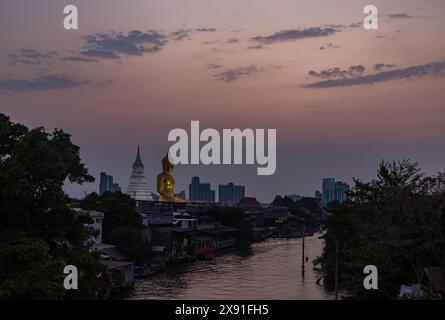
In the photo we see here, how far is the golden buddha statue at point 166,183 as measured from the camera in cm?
6975

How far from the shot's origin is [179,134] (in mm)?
13922

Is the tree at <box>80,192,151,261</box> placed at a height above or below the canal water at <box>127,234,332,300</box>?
above

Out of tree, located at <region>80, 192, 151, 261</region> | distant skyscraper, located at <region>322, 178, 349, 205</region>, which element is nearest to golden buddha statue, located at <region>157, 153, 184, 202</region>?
tree, located at <region>80, 192, 151, 261</region>

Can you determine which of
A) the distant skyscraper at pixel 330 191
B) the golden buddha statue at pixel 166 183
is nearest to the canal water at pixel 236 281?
the golden buddha statue at pixel 166 183

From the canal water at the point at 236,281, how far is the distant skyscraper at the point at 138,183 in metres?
38.1

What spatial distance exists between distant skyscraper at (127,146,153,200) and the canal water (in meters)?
38.1

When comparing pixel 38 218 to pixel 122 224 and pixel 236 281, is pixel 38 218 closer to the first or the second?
pixel 236 281

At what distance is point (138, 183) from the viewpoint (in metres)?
85.6

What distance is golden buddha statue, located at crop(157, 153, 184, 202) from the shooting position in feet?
229

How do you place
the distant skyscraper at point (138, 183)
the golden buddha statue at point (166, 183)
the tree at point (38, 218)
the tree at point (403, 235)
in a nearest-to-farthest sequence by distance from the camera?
the tree at point (38, 218) < the tree at point (403, 235) < the golden buddha statue at point (166, 183) < the distant skyscraper at point (138, 183)

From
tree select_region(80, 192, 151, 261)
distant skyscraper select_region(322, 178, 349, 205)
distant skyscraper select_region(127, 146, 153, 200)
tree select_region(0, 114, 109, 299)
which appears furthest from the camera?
distant skyscraper select_region(322, 178, 349, 205)

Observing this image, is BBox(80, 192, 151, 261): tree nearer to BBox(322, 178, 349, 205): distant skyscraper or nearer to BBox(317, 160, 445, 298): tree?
BBox(317, 160, 445, 298): tree

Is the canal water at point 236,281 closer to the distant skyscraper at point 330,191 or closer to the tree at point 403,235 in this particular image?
the tree at point 403,235
